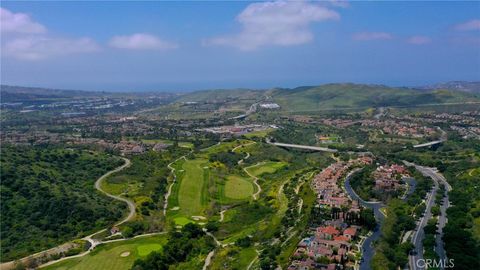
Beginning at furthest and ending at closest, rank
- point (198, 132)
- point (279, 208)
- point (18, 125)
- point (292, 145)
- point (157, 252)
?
point (18, 125) → point (198, 132) → point (292, 145) → point (279, 208) → point (157, 252)

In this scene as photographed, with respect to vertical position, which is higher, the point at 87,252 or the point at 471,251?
the point at 471,251

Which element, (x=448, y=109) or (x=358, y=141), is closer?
(x=358, y=141)

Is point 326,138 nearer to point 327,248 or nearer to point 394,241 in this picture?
point 394,241

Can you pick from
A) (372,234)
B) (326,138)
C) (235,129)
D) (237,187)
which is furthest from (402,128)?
(372,234)

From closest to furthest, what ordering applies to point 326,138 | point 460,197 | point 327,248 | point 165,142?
point 327,248 → point 460,197 → point 165,142 → point 326,138

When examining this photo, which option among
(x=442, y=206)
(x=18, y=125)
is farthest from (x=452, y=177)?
(x=18, y=125)

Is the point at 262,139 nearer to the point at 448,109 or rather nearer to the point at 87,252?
the point at 87,252

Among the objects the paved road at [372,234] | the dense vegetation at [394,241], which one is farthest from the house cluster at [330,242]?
the dense vegetation at [394,241]
